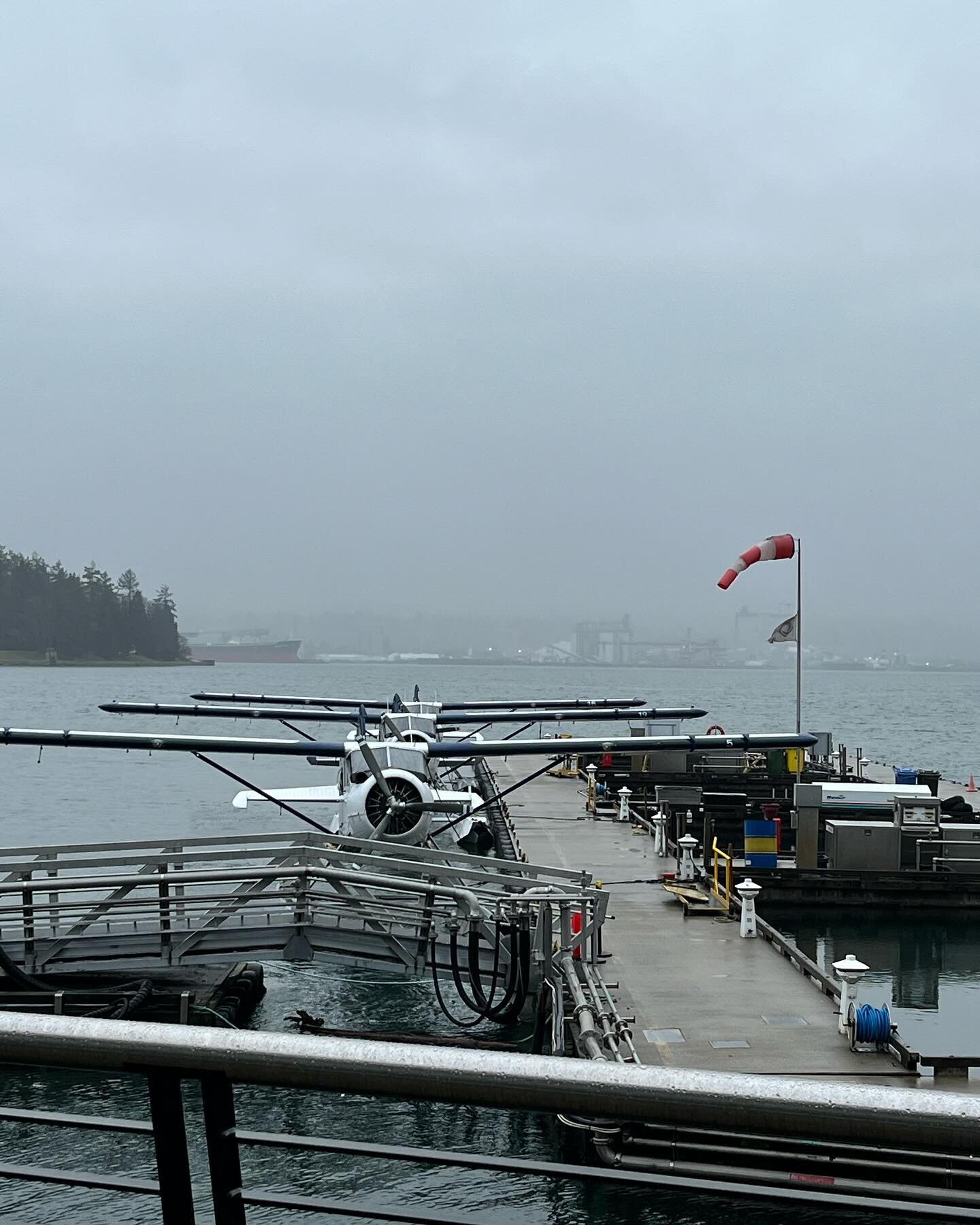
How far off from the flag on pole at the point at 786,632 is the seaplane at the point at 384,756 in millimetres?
12099

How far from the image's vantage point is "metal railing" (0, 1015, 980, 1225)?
1.83 meters

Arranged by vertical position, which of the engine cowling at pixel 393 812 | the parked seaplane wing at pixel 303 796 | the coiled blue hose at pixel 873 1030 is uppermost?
the engine cowling at pixel 393 812

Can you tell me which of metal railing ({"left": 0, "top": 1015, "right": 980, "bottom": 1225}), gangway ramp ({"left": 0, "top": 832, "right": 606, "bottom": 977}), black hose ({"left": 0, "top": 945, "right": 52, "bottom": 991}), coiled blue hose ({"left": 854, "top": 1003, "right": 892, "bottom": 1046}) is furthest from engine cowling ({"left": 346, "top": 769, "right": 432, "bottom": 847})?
metal railing ({"left": 0, "top": 1015, "right": 980, "bottom": 1225})

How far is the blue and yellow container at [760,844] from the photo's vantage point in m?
27.0

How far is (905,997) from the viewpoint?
21.3m

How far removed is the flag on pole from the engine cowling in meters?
19.5

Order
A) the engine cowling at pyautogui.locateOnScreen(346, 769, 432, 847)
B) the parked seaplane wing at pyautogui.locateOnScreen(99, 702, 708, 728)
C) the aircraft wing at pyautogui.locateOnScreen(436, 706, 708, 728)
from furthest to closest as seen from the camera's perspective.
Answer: the aircraft wing at pyautogui.locateOnScreen(436, 706, 708, 728)
the parked seaplane wing at pyautogui.locateOnScreen(99, 702, 708, 728)
the engine cowling at pyautogui.locateOnScreen(346, 769, 432, 847)

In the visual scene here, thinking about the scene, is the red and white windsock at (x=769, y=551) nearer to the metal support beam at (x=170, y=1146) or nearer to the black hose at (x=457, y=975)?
the black hose at (x=457, y=975)

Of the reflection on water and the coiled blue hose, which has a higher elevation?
the coiled blue hose

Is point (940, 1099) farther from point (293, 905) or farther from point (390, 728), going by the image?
point (390, 728)

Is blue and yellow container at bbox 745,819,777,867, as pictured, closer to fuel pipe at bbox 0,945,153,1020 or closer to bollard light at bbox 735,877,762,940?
bollard light at bbox 735,877,762,940

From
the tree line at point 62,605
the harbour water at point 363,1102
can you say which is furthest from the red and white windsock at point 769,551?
the tree line at point 62,605

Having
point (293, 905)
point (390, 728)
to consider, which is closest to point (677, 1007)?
point (293, 905)

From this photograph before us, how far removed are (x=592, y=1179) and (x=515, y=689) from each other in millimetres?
159517
